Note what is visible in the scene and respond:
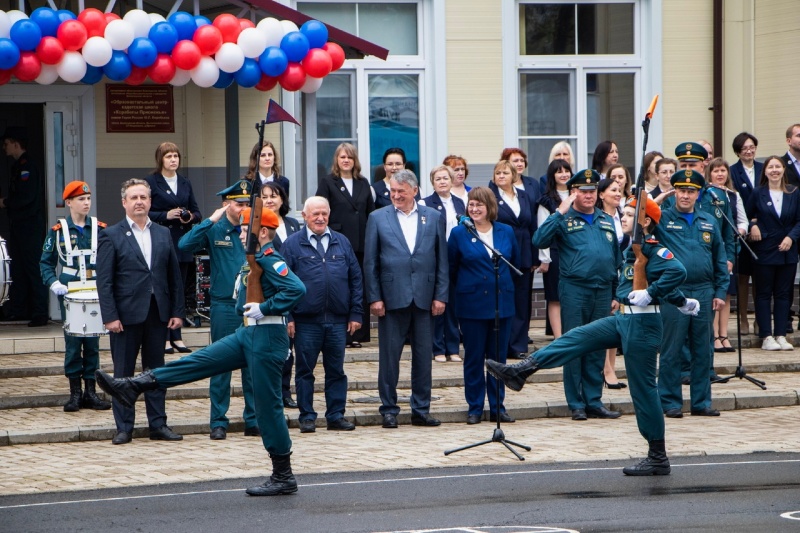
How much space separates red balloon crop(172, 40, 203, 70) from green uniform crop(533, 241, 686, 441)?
5.74 metres

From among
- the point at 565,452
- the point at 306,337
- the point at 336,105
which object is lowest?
the point at 565,452

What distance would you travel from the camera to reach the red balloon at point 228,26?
14.5m

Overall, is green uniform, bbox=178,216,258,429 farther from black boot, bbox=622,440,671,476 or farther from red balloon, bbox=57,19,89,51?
black boot, bbox=622,440,671,476

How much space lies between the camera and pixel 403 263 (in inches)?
477

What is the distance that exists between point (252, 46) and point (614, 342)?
6067 millimetres

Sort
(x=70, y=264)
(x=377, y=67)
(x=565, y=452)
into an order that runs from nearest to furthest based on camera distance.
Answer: (x=565, y=452) < (x=70, y=264) < (x=377, y=67)

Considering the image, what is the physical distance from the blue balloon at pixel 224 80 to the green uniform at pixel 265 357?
221 inches

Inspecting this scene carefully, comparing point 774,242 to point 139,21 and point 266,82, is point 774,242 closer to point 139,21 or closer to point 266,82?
point 266,82

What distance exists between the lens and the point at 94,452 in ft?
36.3

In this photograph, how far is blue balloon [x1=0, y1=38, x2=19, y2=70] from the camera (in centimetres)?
1348

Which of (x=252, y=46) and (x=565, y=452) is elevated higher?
(x=252, y=46)

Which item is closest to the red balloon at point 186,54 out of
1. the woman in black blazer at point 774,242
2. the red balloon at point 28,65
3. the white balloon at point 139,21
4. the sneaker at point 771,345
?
the white balloon at point 139,21

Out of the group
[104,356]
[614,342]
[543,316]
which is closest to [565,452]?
[614,342]

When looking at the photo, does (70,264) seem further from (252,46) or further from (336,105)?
(336,105)
